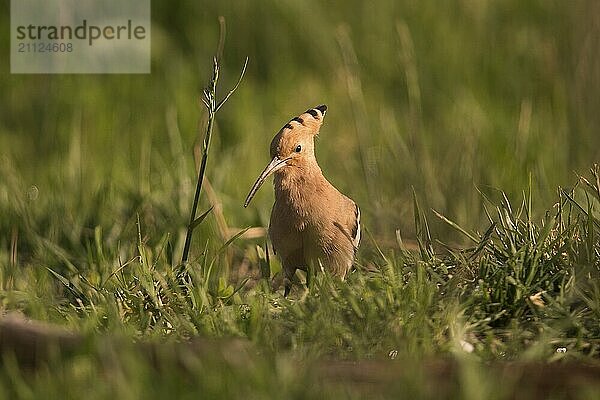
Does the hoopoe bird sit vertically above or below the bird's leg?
above

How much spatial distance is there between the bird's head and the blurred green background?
70 cm

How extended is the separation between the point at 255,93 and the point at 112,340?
4.16 metres

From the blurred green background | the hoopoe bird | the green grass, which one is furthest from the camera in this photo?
the blurred green background

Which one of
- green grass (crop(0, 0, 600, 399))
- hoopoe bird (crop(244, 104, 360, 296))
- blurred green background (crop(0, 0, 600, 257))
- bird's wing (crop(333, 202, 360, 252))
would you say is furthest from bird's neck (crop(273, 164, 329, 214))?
blurred green background (crop(0, 0, 600, 257))

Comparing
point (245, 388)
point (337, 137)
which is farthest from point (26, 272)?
point (337, 137)

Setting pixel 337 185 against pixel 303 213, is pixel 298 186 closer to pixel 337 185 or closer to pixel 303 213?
pixel 303 213

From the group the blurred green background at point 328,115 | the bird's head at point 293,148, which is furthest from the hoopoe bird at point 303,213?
the blurred green background at point 328,115

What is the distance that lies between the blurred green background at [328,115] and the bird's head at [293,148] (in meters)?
0.70

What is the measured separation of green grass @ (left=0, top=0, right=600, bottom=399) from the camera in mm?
3215

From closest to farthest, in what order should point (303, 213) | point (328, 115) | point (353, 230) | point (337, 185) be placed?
point (303, 213) < point (353, 230) < point (337, 185) < point (328, 115)

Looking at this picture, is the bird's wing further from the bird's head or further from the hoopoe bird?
the bird's head

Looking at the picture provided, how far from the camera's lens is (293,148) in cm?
397

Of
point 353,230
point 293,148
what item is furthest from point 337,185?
point 293,148

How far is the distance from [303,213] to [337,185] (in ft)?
5.64
